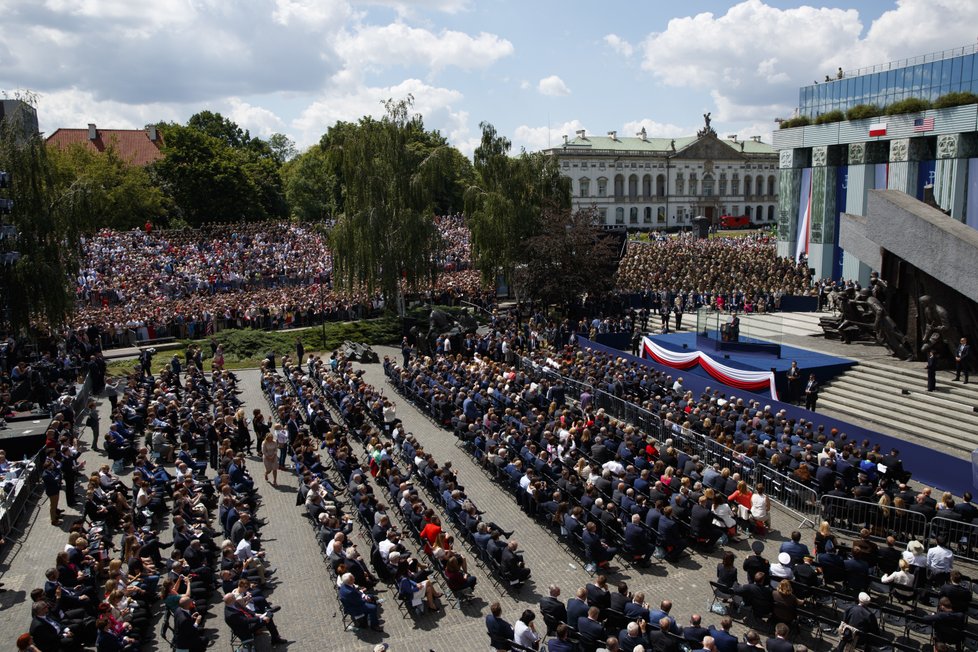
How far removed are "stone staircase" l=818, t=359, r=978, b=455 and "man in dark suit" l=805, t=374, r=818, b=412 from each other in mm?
849

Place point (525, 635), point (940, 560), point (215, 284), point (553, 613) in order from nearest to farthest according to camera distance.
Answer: point (525, 635), point (553, 613), point (940, 560), point (215, 284)

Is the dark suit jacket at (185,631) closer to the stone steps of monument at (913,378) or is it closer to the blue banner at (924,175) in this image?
the stone steps of monument at (913,378)

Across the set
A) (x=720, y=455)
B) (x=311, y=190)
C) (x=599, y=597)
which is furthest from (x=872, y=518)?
(x=311, y=190)

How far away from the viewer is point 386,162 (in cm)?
3231

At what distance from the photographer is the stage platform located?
22156mm

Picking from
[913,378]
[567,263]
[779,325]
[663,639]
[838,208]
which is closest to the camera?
[663,639]

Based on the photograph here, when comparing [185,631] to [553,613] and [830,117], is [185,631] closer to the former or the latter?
[553,613]

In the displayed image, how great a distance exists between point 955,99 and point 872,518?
29.8m

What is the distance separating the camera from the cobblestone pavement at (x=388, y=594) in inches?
408

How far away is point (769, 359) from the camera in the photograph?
2405cm

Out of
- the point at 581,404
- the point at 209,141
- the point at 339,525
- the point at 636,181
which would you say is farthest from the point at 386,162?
the point at 636,181

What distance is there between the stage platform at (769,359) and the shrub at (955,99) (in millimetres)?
18176

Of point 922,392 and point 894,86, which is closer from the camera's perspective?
point 922,392

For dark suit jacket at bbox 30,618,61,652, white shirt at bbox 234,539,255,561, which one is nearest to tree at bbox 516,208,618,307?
white shirt at bbox 234,539,255,561
